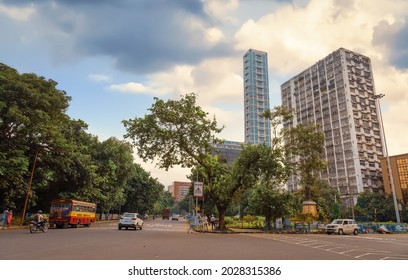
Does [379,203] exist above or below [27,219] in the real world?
above

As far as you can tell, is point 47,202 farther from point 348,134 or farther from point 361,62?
point 361,62

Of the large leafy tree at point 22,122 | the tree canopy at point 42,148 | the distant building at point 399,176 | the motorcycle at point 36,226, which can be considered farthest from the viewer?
the distant building at point 399,176

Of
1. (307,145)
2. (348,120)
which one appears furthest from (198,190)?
(348,120)

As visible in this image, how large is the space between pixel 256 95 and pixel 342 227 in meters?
102

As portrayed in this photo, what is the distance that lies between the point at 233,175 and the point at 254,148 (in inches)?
138

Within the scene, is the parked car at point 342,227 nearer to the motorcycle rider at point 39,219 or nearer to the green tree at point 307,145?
the green tree at point 307,145

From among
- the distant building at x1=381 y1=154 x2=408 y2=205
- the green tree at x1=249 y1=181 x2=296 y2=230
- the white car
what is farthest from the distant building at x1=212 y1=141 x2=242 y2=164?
the white car

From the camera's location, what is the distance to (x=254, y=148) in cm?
2958

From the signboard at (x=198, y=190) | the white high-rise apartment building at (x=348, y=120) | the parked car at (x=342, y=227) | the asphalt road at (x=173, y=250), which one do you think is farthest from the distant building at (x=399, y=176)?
the asphalt road at (x=173, y=250)

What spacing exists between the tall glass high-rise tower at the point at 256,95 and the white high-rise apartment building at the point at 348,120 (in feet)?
94.2

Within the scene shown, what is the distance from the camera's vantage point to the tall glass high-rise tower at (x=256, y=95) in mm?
126125

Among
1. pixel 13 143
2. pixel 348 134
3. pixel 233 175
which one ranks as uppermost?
pixel 348 134
